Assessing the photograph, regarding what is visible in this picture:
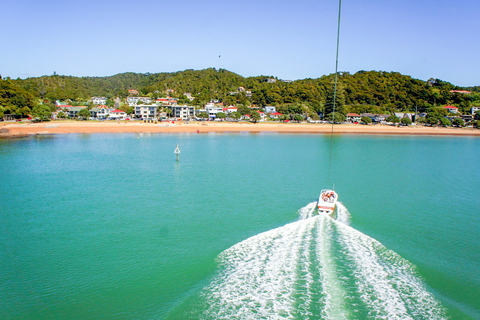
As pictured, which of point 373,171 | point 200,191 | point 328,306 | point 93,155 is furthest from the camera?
point 93,155

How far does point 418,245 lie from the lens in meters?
11.8

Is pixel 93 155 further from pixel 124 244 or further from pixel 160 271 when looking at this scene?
pixel 160 271

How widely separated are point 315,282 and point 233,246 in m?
3.45

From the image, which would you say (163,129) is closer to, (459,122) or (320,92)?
(320,92)

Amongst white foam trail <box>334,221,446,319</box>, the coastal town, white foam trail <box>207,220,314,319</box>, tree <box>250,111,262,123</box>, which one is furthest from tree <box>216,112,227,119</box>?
white foam trail <box>334,221,446,319</box>

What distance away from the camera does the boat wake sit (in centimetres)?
762

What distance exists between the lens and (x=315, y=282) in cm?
880

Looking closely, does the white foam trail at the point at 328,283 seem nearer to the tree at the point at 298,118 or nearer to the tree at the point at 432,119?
the tree at the point at 298,118

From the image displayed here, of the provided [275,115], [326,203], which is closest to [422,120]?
[275,115]

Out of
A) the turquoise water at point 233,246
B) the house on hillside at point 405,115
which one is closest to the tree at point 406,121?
the house on hillside at point 405,115

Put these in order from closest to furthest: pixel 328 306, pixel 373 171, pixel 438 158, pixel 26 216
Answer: pixel 328 306 < pixel 26 216 < pixel 373 171 < pixel 438 158

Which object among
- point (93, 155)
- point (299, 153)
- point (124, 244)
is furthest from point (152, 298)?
point (299, 153)

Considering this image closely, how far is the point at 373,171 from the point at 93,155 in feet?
85.3

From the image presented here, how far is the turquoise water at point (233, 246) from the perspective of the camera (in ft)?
26.5
